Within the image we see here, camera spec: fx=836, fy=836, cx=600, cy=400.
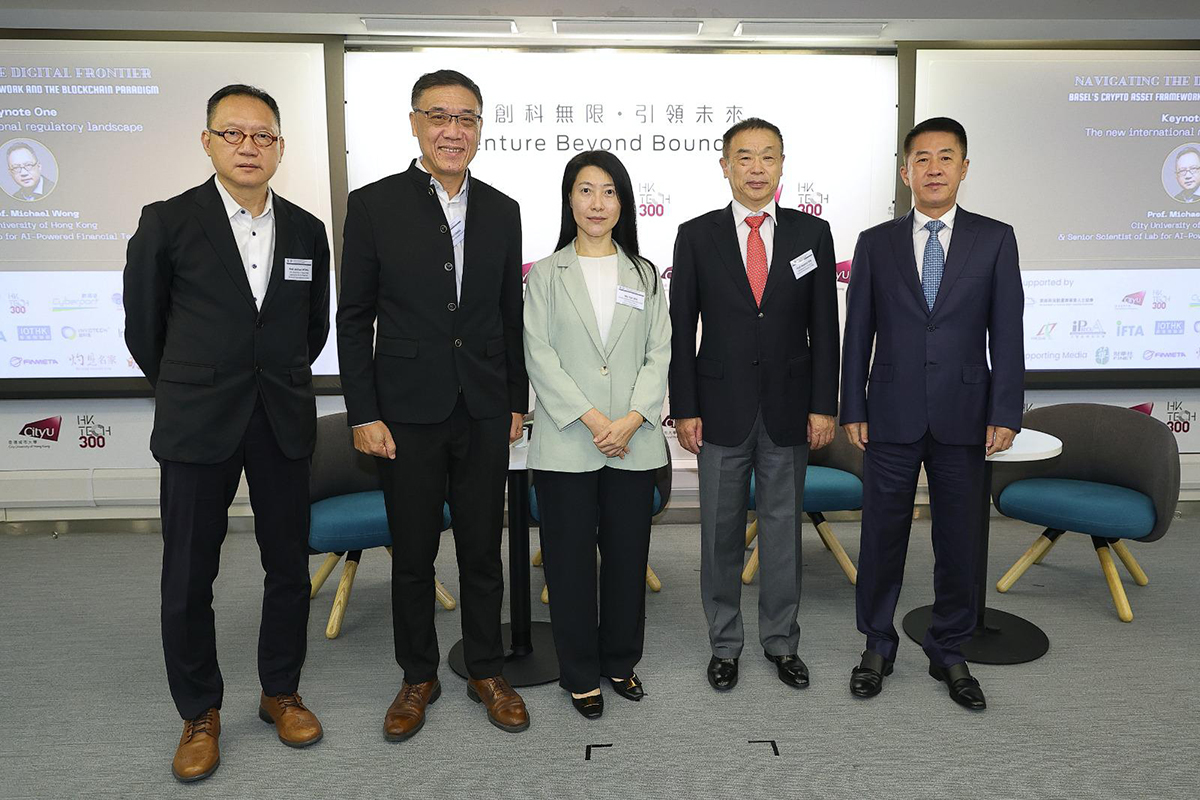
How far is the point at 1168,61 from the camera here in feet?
15.2

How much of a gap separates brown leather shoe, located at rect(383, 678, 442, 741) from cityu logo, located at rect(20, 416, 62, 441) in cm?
324

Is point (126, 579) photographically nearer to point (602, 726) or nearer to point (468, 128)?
point (602, 726)

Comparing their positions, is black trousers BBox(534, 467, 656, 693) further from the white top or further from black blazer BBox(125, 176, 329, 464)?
black blazer BBox(125, 176, 329, 464)

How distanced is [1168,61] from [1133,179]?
2.15ft

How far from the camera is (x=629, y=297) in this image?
2604 millimetres

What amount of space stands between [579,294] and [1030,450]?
1727 millimetres

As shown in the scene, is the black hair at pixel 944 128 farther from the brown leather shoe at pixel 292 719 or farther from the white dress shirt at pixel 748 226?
the brown leather shoe at pixel 292 719

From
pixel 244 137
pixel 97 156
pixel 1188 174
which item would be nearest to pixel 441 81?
pixel 244 137

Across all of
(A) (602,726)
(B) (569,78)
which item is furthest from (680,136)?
(A) (602,726)

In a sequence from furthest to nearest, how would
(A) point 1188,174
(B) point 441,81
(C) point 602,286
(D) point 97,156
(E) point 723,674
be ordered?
(A) point 1188,174
(D) point 97,156
(E) point 723,674
(C) point 602,286
(B) point 441,81

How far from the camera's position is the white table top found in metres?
2.88

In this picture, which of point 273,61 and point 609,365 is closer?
point 609,365

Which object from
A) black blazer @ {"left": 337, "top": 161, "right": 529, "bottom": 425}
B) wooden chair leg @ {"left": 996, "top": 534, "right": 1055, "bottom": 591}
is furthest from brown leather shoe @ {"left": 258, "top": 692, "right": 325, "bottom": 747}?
wooden chair leg @ {"left": 996, "top": 534, "right": 1055, "bottom": 591}

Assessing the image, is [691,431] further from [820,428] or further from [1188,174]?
[1188,174]
